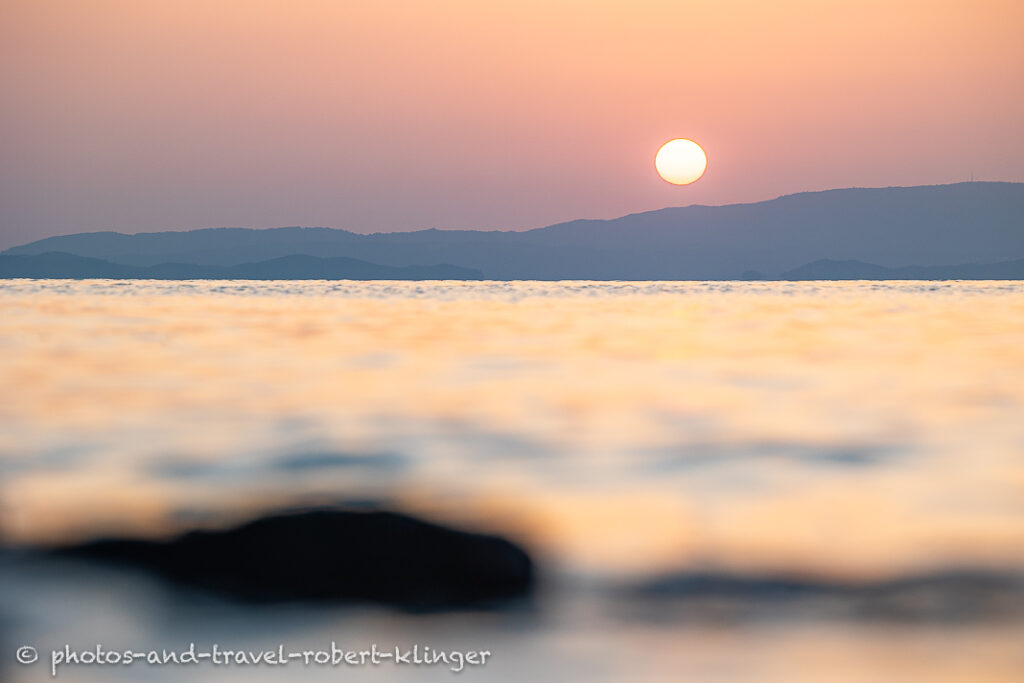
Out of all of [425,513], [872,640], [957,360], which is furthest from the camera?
A: [957,360]

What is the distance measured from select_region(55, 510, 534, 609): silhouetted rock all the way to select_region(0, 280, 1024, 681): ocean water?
8.1 inches

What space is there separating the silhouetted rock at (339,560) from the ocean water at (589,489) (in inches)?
8.1

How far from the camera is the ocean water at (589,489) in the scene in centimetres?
462

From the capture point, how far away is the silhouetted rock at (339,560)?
527 centimetres

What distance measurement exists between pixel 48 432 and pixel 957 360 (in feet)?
41.8

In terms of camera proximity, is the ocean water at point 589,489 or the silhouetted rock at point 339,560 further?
the silhouetted rock at point 339,560

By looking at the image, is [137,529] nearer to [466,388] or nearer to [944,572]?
[944,572]

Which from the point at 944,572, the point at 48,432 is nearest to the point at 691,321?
the point at 48,432

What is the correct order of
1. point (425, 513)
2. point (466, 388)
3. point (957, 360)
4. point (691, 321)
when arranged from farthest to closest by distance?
point (691, 321), point (957, 360), point (466, 388), point (425, 513)

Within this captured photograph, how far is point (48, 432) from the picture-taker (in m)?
9.47

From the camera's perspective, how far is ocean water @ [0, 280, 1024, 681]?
4617mm

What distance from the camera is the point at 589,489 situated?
752 cm

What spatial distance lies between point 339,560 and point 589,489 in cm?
227

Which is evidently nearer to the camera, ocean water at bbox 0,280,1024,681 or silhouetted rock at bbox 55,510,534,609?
ocean water at bbox 0,280,1024,681
